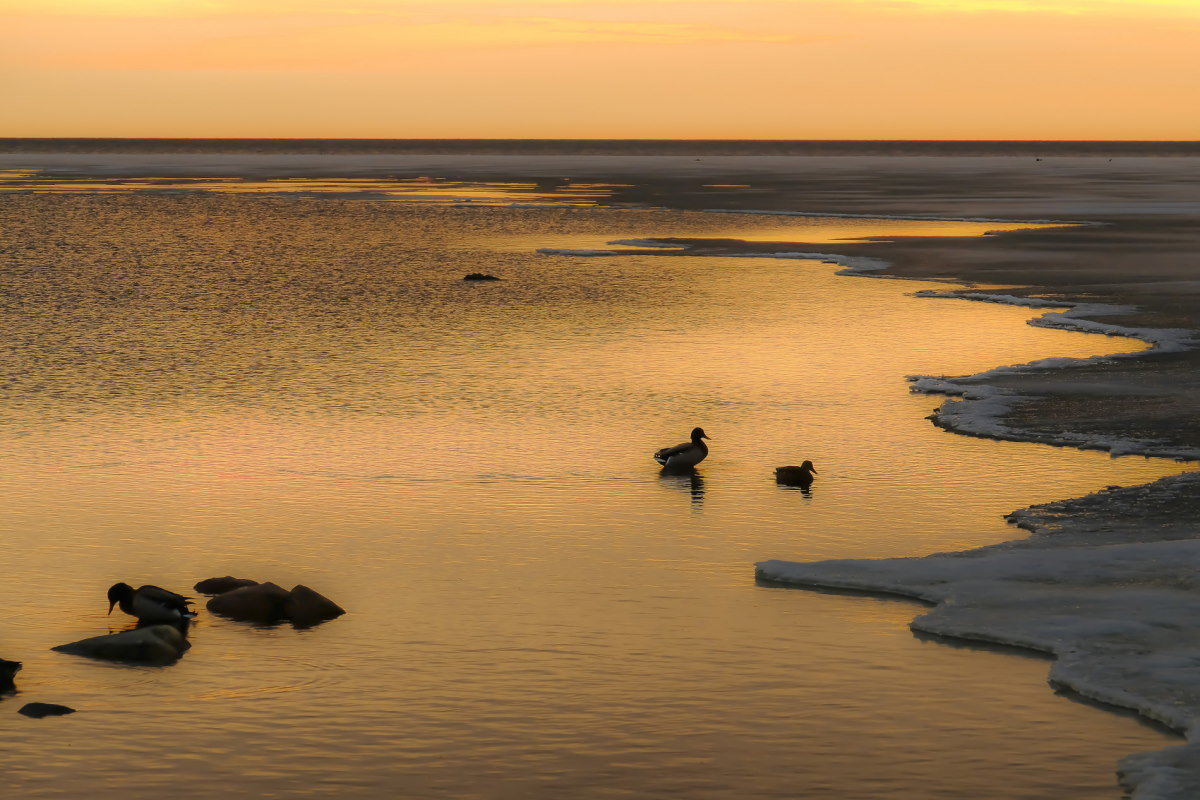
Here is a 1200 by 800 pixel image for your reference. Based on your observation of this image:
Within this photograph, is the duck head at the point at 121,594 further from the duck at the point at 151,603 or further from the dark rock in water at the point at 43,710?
the dark rock in water at the point at 43,710

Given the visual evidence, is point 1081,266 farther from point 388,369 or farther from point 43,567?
point 43,567

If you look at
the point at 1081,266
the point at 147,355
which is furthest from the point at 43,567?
the point at 1081,266

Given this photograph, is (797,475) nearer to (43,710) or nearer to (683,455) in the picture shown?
(683,455)

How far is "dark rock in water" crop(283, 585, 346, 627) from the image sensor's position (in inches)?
462

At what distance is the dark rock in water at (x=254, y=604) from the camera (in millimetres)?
11836

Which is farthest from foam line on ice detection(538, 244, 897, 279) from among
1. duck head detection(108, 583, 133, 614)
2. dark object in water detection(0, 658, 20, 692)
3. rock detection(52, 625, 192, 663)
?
dark object in water detection(0, 658, 20, 692)

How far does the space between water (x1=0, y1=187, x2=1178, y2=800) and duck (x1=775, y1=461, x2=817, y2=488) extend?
0.24 m

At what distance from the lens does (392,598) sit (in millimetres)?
12305

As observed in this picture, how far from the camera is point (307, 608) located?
11742mm

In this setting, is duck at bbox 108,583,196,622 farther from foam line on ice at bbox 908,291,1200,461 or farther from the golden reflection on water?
the golden reflection on water

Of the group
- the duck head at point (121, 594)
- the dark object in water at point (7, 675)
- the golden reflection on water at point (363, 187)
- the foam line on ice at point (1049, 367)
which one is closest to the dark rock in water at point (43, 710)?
the dark object in water at point (7, 675)

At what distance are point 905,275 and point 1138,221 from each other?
2329cm

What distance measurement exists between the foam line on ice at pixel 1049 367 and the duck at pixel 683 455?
3.85 metres

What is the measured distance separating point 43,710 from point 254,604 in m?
2.23
